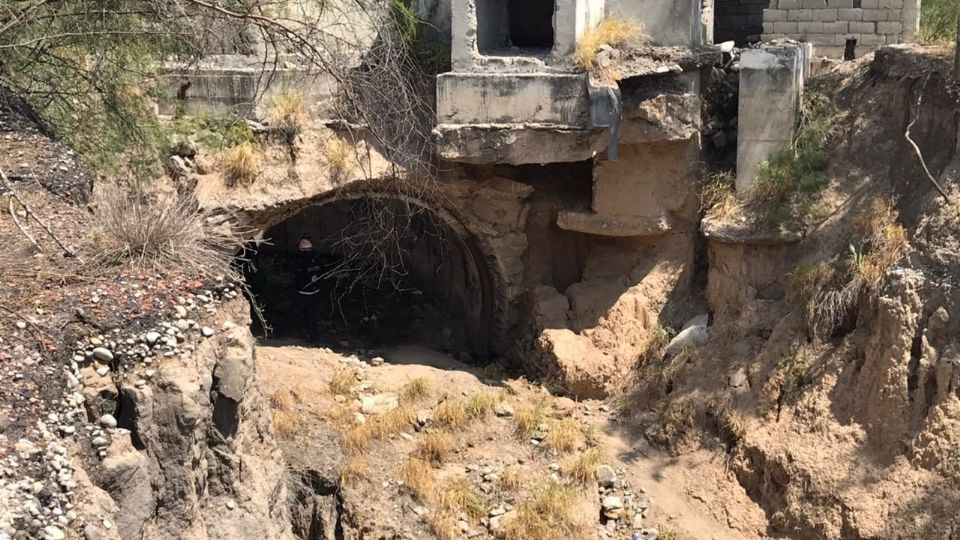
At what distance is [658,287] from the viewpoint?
1109 centimetres

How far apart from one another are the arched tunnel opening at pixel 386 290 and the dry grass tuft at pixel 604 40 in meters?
2.46

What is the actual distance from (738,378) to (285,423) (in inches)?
163

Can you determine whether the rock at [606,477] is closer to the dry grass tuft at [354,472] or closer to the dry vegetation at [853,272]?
the dry grass tuft at [354,472]

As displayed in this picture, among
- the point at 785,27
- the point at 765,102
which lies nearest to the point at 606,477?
the point at 765,102

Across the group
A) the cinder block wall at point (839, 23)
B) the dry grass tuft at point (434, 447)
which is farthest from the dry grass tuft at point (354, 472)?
the cinder block wall at point (839, 23)

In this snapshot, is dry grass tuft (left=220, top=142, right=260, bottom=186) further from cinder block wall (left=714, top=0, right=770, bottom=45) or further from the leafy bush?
the leafy bush

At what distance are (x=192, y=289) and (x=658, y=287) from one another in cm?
623

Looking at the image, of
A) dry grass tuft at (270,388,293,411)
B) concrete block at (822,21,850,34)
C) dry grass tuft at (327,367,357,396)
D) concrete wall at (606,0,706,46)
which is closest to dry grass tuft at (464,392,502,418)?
dry grass tuft at (327,367,357,396)

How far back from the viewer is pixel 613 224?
11094 millimetres

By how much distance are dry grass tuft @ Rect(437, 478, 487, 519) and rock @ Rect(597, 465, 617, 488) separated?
1064 mm

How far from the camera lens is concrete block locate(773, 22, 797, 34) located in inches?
424

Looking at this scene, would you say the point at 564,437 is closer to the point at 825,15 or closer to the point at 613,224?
the point at 613,224

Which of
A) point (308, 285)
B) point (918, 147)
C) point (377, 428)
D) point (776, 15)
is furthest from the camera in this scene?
point (308, 285)

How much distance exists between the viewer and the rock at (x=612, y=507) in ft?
30.2
